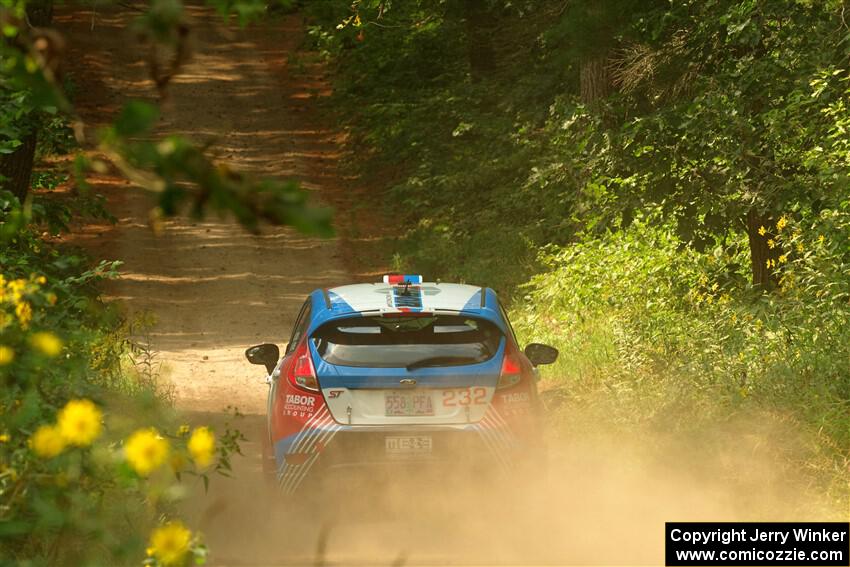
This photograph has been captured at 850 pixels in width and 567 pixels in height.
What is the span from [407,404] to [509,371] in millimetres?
752

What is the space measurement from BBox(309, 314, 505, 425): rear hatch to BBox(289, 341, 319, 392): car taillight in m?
0.05

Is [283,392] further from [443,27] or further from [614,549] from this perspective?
[443,27]

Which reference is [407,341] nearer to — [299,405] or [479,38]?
[299,405]

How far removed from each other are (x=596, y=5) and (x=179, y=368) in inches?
275

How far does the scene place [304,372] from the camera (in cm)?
799

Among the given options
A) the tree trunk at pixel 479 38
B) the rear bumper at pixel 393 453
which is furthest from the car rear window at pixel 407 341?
the tree trunk at pixel 479 38

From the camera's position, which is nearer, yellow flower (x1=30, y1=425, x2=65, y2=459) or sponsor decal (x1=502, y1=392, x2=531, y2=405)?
yellow flower (x1=30, y1=425, x2=65, y2=459)

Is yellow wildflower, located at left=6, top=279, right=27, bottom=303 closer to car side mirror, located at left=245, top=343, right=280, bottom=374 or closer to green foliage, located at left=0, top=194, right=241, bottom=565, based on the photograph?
green foliage, located at left=0, top=194, right=241, bottom=565

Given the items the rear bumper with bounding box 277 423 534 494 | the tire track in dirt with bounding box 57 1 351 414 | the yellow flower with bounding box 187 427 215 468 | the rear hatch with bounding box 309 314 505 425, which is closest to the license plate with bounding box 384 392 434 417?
the rear hatch with bounding box 309 314 505 425

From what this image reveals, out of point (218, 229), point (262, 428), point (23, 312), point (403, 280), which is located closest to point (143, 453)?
point (23, 312)

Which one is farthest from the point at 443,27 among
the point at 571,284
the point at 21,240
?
the point at 21,240

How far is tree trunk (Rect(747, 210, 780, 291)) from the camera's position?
13.3 m

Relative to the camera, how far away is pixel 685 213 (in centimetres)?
1262

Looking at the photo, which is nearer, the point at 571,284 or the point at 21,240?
the point at 21,240
